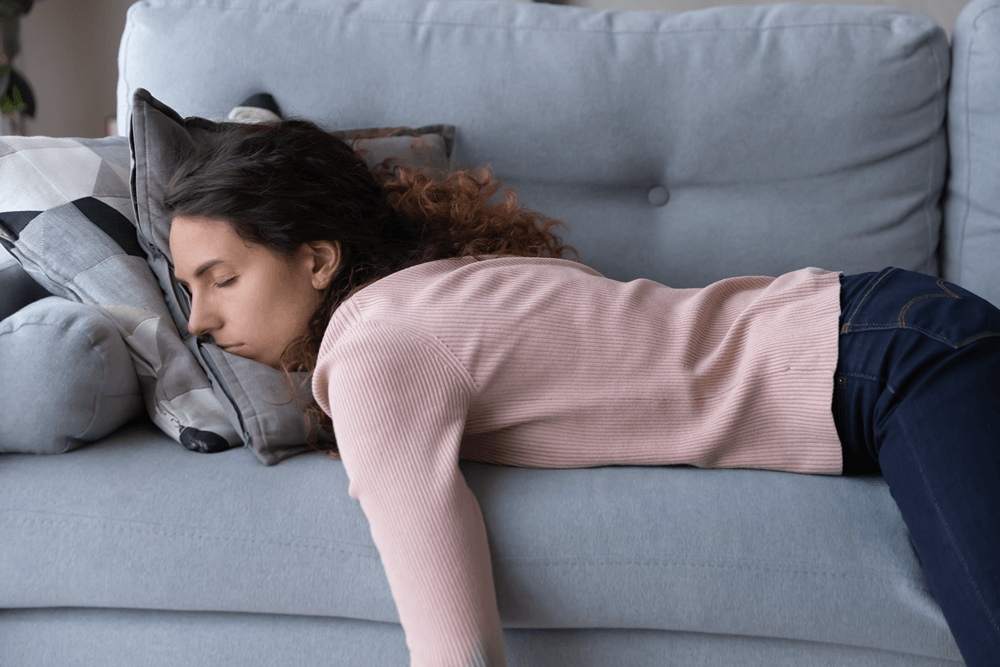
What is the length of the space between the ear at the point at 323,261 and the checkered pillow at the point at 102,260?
0.21 m

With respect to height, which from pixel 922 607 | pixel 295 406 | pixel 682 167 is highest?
pixel 682 167

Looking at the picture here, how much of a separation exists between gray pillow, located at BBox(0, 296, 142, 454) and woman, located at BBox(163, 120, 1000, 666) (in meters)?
0.13

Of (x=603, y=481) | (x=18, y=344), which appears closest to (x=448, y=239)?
(x=603, y=481)

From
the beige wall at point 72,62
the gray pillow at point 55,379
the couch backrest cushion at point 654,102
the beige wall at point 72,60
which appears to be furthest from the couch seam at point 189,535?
the beige wall at point 72,62

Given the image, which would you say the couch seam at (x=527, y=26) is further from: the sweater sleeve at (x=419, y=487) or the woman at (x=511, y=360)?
the sweater sleeve at (x=419, y=487)

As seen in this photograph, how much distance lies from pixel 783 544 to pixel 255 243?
2.56ft

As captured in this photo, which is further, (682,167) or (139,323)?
(682,167)

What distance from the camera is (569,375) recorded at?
2.90ft

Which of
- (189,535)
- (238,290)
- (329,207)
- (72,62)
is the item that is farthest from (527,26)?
(72,62)

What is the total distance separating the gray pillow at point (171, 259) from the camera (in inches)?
37.1

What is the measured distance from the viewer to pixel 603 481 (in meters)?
0.87

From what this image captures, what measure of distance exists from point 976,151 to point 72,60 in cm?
318

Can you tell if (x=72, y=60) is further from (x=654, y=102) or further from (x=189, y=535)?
(x=189, y=535)

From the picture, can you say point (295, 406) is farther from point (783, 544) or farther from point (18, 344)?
point (783, 544)
